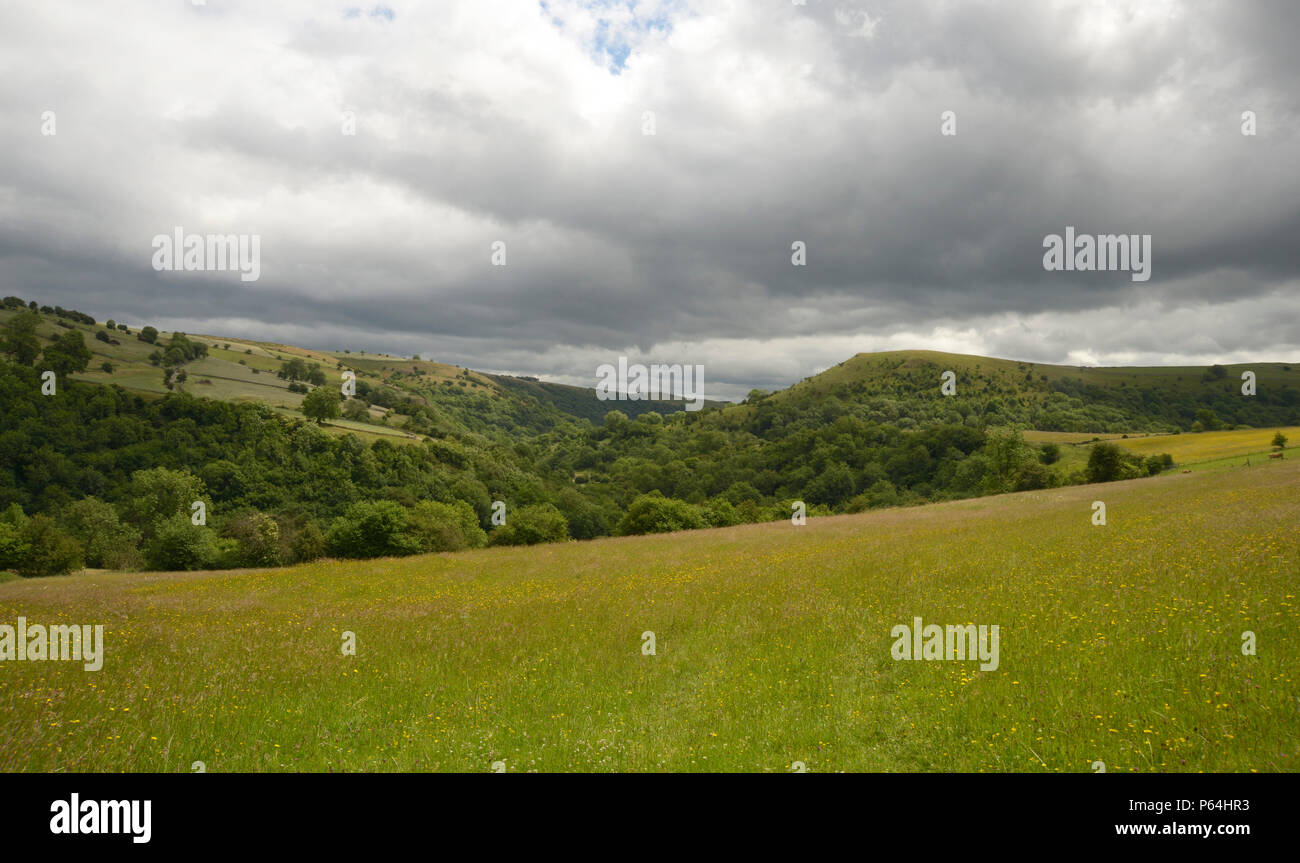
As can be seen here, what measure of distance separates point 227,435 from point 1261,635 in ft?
402

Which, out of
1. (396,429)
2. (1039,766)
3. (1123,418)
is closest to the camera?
(1039,766)

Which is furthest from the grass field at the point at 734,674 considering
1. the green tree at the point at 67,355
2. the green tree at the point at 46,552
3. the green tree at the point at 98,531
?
the green tree at the point at 67,355

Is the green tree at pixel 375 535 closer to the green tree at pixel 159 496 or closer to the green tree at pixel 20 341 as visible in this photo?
the green tree at pixel 159 496

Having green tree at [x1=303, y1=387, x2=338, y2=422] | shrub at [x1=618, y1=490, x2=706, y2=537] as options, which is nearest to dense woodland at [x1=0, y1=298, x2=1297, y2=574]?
shrub at [x1=618, y1=490, x2=706, y2=537]

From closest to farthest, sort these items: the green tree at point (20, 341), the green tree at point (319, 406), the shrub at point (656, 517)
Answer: the shrub at point (656, 517) → the green tree at point (319, 406) → the green tree at point (20, 341)

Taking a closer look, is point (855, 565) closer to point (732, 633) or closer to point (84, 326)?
point (732, 633)

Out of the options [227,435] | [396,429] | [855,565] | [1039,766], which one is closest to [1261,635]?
[1039,766]

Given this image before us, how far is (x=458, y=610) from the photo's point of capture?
48.0 feet

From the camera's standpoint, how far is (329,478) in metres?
91.4

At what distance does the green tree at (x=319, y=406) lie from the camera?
11200cm

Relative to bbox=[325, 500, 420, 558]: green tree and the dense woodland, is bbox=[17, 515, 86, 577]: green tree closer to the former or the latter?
the dense woodland

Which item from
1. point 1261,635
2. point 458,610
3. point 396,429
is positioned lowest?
point 458,610

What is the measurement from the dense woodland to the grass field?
2391 cm

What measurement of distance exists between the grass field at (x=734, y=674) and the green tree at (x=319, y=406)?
107 meters
